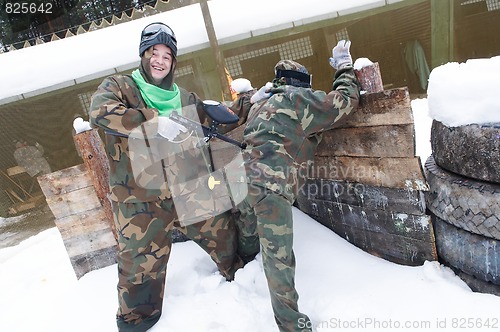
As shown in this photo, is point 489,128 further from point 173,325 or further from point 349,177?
point 173,325

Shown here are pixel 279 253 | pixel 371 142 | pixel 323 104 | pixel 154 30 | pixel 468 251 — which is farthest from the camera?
pixel 154 30

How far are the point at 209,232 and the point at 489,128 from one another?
6.20ft

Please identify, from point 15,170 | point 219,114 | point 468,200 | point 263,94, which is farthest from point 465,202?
point 15,170

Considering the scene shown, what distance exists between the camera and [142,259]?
2.26 metres

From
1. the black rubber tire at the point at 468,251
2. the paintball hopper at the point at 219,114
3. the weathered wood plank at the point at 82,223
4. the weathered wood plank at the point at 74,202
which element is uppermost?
the paintball hopper at the point at 219,114

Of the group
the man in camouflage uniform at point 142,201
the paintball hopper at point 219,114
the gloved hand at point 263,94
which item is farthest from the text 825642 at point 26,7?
the gloved hand at point 263,94

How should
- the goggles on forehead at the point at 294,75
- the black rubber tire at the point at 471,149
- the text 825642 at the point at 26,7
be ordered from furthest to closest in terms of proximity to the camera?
the text 825642 at the point at 26,7
the goggles on forehead at the point at 294,75
the black rubber tire at the point at 471,149

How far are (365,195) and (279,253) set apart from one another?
78cm

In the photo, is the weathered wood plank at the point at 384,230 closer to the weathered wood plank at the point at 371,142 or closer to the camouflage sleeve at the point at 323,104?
the weathered wood plank at the point at 371,142

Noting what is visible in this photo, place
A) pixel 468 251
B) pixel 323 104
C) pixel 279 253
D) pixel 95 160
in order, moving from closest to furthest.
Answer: pixel 468 251 < pixel 279 253 < pixel 323 104 < pixel 95 160

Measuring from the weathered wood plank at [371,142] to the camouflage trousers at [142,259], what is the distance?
4.09 feet

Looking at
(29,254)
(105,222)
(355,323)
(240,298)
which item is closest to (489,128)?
(355,323)

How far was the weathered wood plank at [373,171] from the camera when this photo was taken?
206 centimetres

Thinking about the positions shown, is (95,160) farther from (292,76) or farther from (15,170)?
(15,170)
